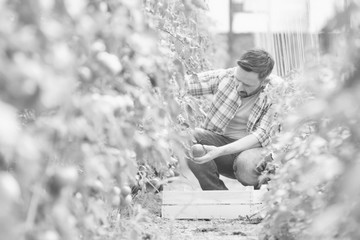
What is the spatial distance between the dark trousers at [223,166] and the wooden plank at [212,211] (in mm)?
356

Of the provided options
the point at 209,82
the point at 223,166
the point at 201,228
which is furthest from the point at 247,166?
the point at 201,228

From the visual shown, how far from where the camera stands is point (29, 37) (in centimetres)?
86

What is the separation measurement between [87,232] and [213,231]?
4.42 ft

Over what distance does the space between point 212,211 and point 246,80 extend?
724 millimetres

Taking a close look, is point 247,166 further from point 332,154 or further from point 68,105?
point 68,105

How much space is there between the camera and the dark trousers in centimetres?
337

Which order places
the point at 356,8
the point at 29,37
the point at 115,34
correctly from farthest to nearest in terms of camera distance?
the point at 115,34, the point at 356,8, the point at 29,37

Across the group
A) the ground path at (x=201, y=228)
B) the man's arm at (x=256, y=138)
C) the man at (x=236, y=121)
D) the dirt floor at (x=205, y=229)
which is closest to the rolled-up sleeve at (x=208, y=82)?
the man at (x=236, y=121)

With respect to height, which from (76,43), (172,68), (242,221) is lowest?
(242,221)

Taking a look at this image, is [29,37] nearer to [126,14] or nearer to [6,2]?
[6,2]

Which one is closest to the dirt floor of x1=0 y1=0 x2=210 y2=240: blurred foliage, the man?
the man

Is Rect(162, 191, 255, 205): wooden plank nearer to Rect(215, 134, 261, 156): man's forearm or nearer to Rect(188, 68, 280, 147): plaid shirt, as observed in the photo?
Rect(215, 134, 261, 156): man's forearm

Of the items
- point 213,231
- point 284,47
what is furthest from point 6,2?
point 284,47

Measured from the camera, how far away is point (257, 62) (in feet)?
11.0
